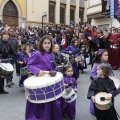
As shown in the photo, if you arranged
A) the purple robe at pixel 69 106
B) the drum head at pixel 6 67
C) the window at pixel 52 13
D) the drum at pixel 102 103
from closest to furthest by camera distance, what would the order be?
the drum at pixel 102 103 → the purple robe at pixel 69 106 → the drum head at pixel 6 67 → the window at pixel 52 13

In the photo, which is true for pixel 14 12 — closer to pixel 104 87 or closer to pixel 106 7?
pixel 106 7

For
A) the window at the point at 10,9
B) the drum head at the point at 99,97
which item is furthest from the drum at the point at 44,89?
the window at the point at 10,9

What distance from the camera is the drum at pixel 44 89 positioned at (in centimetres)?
420

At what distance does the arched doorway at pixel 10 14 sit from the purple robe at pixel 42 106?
77.3 feet

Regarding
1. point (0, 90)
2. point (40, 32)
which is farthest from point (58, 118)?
point (40, 32)

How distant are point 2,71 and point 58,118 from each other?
2.53m

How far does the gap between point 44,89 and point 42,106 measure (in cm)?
58

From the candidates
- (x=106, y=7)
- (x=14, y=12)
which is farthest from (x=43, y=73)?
(x=14, y=12)

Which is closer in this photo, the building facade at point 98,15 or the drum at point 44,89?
the drum at point 44,89

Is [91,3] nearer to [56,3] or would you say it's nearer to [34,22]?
[34,22]

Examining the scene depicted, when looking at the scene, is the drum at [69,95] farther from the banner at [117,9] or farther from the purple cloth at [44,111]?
the banner at [117,9]

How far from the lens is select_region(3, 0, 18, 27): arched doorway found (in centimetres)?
2786

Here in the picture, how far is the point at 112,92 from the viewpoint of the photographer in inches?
175

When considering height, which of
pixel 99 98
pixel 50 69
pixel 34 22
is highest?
pixel 34 22
